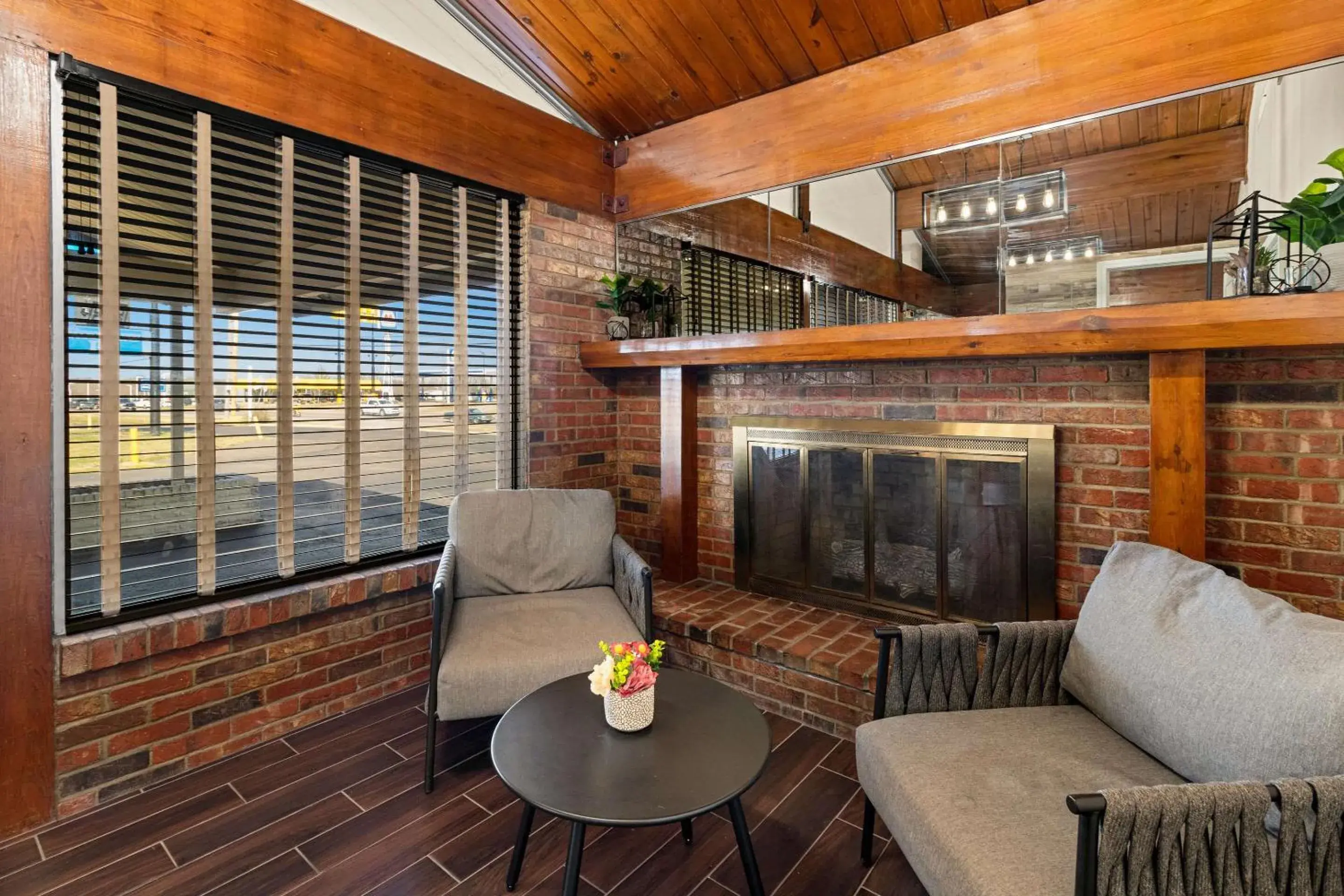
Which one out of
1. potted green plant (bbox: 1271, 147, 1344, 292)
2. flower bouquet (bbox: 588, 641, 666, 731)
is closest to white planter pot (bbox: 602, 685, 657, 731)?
flower bouquet (bbox: 588, 641, 666, 731)

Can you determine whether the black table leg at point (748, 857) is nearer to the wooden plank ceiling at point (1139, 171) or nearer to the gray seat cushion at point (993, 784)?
the gray seat cushion at point (993, 784)

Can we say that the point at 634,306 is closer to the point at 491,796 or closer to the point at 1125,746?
the point at 491,796

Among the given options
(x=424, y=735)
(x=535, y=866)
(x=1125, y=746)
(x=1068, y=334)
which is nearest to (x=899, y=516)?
(x=1068, y=334)

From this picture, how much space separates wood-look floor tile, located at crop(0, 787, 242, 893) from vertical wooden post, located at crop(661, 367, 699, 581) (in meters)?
2.08

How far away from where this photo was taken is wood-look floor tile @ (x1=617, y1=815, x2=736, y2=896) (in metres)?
1.73

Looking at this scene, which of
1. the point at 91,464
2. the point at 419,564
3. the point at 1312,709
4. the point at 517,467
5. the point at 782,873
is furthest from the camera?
the point at 517,467

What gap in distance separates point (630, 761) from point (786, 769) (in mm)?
987

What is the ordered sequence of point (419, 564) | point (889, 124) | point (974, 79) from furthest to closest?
point (419, 564), point (889, 124), point (974, 79)

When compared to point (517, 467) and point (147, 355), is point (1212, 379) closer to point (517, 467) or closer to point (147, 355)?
point (517, 467)

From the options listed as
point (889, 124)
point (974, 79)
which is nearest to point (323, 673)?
point (889, 124)

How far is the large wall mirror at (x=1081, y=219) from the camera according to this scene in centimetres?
191

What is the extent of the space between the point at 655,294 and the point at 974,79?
174cm

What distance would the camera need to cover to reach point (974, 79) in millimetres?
2473

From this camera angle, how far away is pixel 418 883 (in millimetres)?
A: 1731
